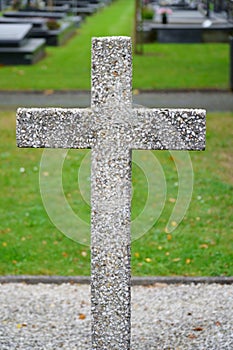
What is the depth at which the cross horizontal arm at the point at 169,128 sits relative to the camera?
407cm

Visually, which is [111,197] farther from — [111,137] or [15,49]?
[15,49]

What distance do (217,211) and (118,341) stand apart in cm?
424

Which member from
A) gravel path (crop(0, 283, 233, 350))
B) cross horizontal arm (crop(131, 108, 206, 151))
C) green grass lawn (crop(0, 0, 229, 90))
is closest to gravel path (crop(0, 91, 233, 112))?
green grass lawn (crop(0, 0, 229, 90))

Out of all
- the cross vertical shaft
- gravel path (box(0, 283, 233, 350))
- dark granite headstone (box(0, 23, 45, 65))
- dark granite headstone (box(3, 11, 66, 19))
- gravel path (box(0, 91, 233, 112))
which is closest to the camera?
the cross vertical shaft

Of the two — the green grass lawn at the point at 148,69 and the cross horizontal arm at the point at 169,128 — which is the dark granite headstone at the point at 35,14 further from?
the cross horizontal arm at the point at 169,128


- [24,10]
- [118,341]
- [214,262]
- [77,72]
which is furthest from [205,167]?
[24,10]

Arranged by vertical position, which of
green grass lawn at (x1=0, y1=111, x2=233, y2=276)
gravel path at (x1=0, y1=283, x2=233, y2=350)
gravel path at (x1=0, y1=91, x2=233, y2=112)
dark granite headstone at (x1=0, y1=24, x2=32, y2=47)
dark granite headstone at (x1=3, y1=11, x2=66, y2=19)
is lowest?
dark granite headstone at (x1=3, y1=11, x2=66, y2=19)

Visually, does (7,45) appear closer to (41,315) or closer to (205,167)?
(205,167)

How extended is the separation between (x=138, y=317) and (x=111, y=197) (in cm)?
207

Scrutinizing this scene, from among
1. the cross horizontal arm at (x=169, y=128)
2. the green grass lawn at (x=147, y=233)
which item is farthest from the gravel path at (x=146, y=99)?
the cross horizontal arm at (x=169, y=128)

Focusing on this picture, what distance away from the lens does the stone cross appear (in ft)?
13.1

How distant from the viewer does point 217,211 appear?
8.41 m

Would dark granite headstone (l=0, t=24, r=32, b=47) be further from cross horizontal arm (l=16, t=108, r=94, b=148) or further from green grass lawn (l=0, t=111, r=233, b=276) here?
cross horizontal arm (l=16, t=108, r=94, b=148)

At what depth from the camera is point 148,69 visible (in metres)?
18.7
